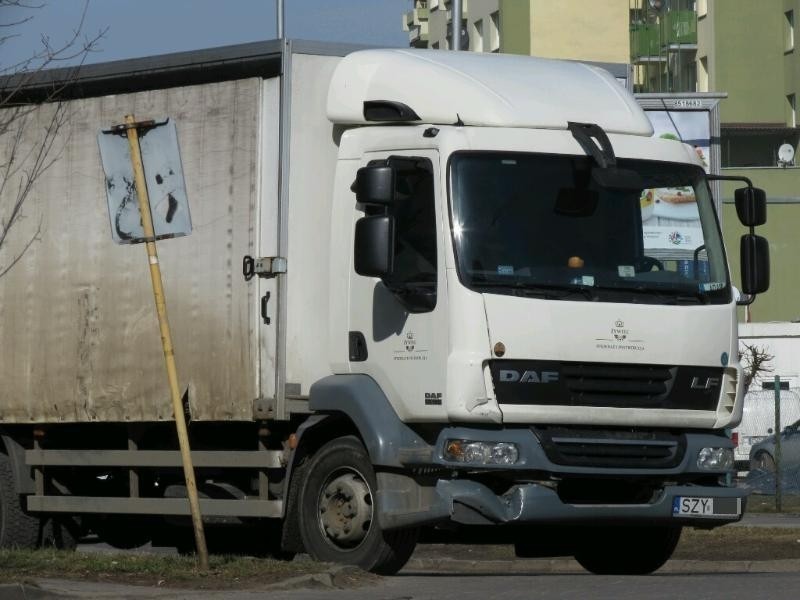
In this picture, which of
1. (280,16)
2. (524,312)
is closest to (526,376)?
(524,312)

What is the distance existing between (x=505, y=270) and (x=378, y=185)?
0.92m

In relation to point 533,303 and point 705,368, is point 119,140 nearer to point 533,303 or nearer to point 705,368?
point 533,303

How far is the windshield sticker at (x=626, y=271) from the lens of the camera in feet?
35.8

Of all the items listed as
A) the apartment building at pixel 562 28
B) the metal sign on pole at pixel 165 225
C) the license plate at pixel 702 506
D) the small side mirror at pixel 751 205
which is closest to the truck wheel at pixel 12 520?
the metal sign on pole at pixel 165 225

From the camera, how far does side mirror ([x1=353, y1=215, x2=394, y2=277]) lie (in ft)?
35.1

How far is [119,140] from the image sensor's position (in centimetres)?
1147

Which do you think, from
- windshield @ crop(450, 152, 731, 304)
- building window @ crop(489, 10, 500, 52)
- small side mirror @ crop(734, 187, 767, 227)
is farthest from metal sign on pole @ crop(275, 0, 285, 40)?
building window @ crop(489, 10, 500, 52)

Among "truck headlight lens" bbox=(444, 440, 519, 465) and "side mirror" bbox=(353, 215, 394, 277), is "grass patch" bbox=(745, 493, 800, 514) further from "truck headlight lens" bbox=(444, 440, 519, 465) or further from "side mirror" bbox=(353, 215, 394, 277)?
"side mirror" bbox=(353, 215, 394, 277)

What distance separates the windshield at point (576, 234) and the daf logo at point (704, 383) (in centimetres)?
49

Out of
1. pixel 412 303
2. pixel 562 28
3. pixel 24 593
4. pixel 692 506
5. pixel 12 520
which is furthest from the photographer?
pixel 562 28

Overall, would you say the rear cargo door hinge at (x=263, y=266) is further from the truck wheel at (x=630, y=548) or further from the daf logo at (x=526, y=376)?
the truck wheel at (x=630, y=548)

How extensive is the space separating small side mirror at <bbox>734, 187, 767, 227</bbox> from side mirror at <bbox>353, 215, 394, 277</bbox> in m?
2.45

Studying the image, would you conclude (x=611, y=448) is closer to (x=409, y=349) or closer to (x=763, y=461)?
(x=409, y=349)

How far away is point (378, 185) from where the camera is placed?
1073cm
